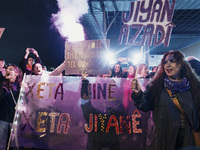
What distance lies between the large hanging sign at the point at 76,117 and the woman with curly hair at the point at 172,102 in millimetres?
853

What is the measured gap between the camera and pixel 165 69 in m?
2.07

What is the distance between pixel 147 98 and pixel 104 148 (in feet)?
4.70

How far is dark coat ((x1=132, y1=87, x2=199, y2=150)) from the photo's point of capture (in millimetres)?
1780

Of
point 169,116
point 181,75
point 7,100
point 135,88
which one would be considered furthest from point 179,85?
point 7,100

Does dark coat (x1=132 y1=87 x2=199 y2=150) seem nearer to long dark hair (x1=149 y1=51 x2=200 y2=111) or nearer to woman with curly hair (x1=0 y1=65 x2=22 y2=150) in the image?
long dark hair (x1=149 y1=51 x2=200 y2=111)

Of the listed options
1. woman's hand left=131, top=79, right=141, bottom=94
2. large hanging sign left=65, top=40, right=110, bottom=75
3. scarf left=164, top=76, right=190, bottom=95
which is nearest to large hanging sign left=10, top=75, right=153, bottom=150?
large hanging sign left=65, top=40, right=110, bottom=75

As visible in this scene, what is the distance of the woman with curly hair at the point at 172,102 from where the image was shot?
1797 millimetres

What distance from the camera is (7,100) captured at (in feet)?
8.90

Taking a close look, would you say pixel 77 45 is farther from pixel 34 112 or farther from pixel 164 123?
pixel 164 123

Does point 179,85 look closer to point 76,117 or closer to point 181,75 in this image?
point 181,75

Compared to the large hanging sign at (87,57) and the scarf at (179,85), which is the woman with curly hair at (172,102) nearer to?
the scarf at (179,85)

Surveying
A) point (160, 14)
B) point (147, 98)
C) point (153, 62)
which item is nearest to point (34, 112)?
point (147, 98)

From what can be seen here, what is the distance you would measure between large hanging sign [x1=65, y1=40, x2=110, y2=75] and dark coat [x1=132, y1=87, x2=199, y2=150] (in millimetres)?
1196

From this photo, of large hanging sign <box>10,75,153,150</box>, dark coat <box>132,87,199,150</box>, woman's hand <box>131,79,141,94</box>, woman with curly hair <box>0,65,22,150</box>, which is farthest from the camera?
large hanging sign <box>10,75,153,150</box>
